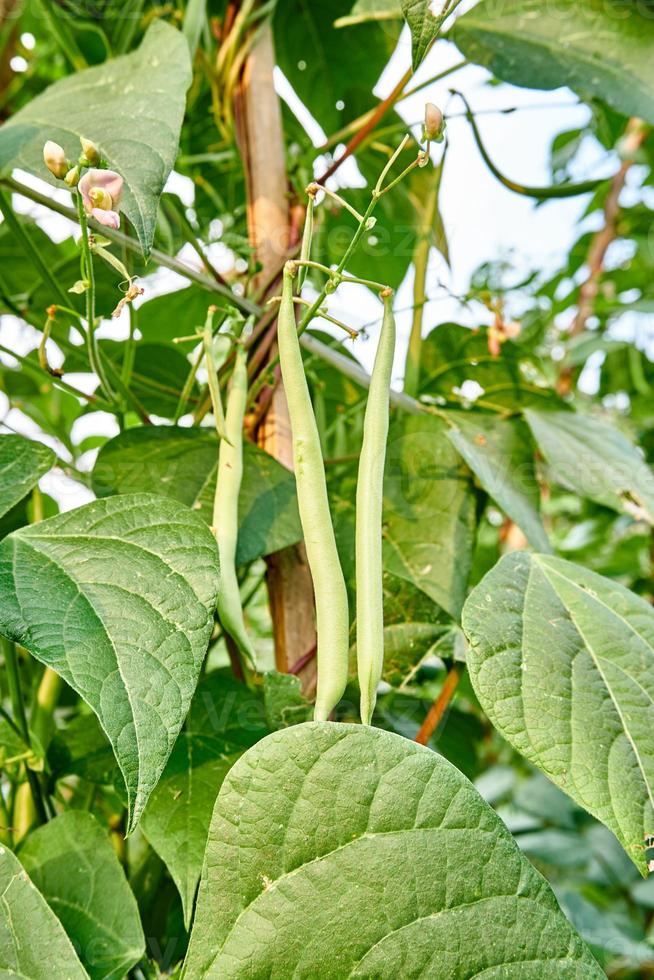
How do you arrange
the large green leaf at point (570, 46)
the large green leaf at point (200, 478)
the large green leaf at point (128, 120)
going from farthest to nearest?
1. the large green leaf at point (570, 46)
2. the large green leaf at point (200, 478)
3. the large green leaf at point (128, 120)

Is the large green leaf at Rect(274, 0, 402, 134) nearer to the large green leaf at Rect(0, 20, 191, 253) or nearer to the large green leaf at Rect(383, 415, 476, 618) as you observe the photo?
the large green leaf at Rect(0, 20, 191, 253)

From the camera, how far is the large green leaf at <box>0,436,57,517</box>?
0.49m

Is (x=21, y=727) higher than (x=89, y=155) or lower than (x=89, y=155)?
lower

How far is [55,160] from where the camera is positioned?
0.44 meters

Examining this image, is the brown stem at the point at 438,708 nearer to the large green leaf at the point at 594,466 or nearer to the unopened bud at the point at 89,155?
the large green leaf at the point at 594,466

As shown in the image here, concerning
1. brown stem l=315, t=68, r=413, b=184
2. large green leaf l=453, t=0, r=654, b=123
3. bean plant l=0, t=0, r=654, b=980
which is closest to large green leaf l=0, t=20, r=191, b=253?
bean plant l=0, t=0, r=654, b=980

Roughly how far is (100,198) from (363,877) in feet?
1.18

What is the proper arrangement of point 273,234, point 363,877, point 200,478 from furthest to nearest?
1. point 273,234
2. point 200,478
3. point 363,877

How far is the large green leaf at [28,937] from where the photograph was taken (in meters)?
0.38

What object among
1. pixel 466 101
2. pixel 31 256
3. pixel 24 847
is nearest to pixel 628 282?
pixel 466 101

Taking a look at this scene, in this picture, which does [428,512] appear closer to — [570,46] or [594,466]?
[594,466]

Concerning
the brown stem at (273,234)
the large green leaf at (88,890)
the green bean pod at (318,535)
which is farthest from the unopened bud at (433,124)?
the large green leaf at (88,890)

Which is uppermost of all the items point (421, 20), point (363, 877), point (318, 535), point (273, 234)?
point (421, 20)

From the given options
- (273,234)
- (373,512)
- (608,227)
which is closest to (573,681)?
(373,512)
